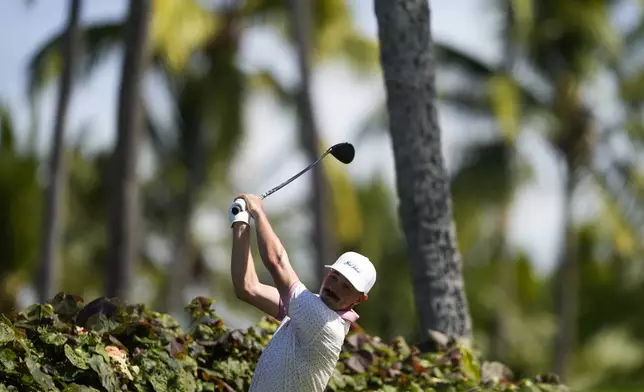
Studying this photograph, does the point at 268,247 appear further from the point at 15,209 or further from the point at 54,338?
the point at 15,209

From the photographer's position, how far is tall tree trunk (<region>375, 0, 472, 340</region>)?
8.76 meters

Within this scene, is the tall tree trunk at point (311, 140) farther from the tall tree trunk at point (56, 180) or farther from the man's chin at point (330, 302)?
the man's chin at point (330, 302)

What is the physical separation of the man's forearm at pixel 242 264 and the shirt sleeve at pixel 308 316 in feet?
1.33

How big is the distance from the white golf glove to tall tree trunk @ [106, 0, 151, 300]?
33.6 ft

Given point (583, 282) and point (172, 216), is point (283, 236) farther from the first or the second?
point (583, 282)

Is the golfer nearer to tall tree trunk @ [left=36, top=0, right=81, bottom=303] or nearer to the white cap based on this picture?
the white cap

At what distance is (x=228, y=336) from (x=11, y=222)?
18530mm

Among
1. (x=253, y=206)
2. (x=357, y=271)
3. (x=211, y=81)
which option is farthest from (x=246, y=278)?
(x=211, y=81)

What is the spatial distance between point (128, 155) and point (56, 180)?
4.21 m

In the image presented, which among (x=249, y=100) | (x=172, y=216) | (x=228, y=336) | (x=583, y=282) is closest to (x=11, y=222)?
(x=249, y=100)

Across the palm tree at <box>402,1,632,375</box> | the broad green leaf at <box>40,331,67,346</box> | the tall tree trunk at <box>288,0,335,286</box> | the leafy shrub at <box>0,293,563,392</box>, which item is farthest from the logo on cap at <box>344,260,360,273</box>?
the palm tree at <box>402,1,632,375</box>

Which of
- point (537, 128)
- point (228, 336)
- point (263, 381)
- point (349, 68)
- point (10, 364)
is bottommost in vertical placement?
point (10, 364)

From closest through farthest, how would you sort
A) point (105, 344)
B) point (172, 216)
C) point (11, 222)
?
point (105, 344), point (11, 222), point (172, 216)

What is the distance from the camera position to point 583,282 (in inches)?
1396
